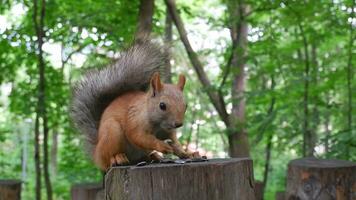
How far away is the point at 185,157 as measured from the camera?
1.96 meters

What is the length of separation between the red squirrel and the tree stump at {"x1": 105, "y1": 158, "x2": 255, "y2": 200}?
283 millimetres

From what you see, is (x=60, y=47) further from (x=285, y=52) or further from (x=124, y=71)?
(x=124, y=71)

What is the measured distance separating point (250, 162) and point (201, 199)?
0.85ft

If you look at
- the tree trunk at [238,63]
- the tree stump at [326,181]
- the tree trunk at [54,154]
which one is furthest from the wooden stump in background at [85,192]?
the tree trunk at [54,154]

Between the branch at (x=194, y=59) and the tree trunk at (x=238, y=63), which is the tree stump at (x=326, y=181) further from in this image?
the branch at (x=194, y=59)

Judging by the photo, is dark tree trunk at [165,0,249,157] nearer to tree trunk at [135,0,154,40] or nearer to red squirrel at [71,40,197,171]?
tree trunk at [135,0,154,40]

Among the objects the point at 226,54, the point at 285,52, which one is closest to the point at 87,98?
the point at 226,54

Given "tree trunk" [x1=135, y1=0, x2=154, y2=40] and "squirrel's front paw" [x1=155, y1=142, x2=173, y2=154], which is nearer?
"squirrel's front paw" [x1=155, y1=142, x2=173, y2=154]

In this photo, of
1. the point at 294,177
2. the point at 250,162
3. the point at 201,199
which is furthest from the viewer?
the point at 294,177

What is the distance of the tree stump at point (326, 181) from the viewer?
2.21m

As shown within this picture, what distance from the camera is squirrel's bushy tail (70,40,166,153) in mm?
2133

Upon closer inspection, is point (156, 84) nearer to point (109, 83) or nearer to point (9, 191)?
point (109, 83)

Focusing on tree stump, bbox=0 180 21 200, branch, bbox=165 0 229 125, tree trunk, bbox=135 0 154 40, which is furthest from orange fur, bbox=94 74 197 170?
branch, bbox=165 0 229 125

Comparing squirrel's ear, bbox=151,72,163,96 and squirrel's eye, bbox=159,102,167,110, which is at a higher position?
squirrel's ear, bbox=151,72,163,96
